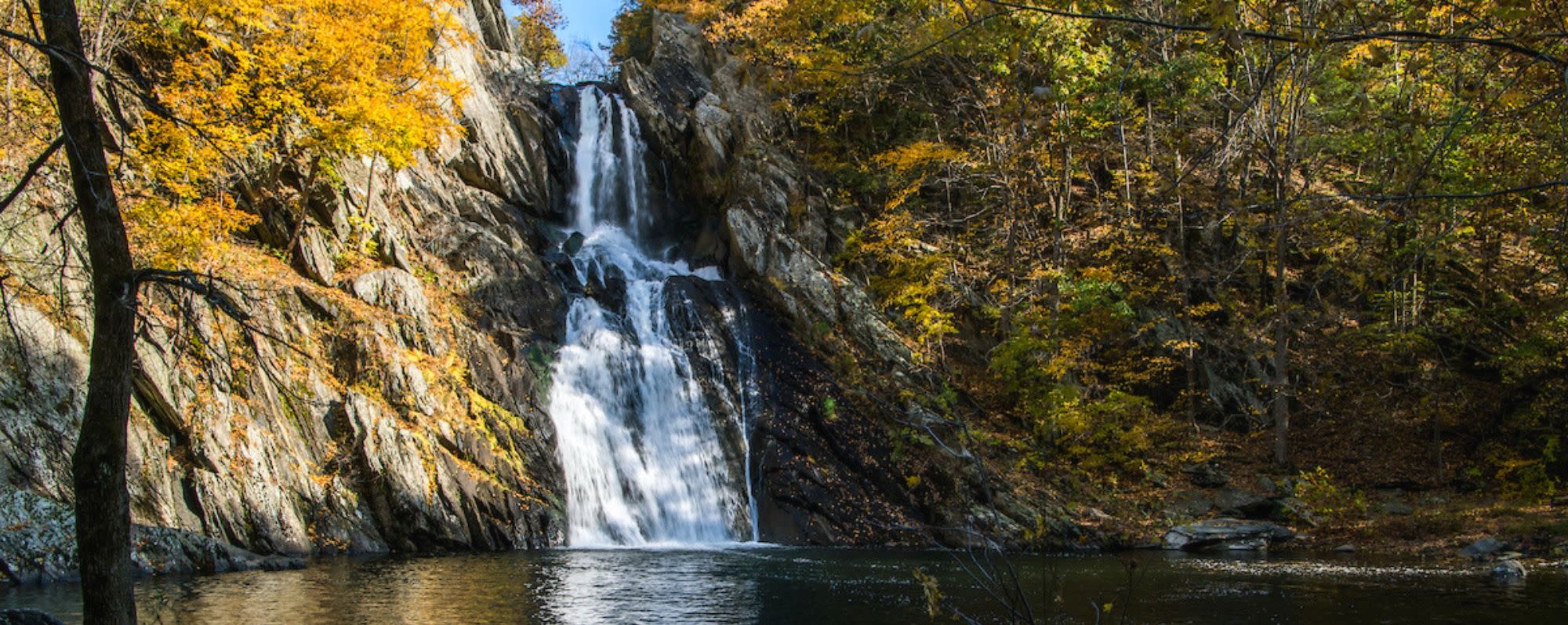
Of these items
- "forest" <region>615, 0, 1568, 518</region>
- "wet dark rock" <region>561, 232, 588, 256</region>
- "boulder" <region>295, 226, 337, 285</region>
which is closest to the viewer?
"boulder" <region>295, 226, 337, 285</region>

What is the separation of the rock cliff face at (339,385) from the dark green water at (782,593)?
1.48 metres

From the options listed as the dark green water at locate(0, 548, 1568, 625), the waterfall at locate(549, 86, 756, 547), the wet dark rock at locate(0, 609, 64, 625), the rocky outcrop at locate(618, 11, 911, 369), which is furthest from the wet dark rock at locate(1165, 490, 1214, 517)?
the wet dark rock at locate(0, 609, 64, 625)

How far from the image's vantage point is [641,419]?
18.8 m

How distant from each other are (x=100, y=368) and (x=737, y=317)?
1718 centimetres

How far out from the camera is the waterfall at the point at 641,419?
17.3 metres

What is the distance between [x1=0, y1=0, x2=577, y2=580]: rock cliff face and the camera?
11.7 meters

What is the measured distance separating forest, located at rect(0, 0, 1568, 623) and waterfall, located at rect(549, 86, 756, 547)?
0.27ft

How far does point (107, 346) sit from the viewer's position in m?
4.68

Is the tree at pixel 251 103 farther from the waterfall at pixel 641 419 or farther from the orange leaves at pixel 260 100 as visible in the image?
the waterfall at pixel 641 419

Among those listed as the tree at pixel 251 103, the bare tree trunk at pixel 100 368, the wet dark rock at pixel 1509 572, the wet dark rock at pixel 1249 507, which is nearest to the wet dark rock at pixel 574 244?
the tree at pixel 251 103

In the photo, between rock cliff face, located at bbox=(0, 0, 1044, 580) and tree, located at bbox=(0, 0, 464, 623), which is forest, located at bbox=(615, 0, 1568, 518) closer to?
rock cliff face, located at bbox=(0, 0, 1044, 580)

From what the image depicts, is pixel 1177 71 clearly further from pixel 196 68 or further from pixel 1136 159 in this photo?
pixel 196 68

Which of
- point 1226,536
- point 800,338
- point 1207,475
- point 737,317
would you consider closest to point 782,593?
point 1226,536

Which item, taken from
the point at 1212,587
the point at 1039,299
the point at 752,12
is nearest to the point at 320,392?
the point at 1212,587
